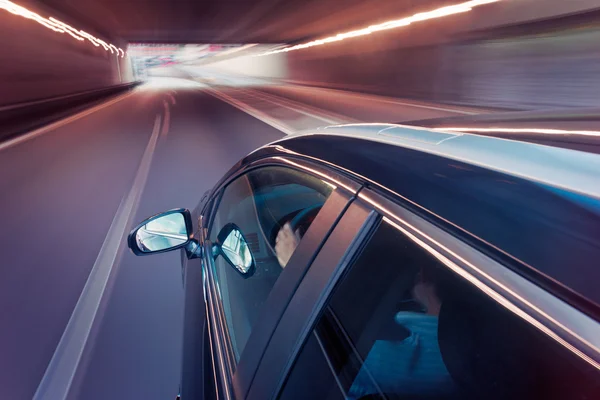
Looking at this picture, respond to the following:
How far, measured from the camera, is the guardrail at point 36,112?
14.7 m

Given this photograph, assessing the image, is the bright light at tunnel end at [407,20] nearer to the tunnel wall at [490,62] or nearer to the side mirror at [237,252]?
the tunnel wall at [490,62]

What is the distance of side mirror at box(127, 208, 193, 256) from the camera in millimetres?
Answer: 2686

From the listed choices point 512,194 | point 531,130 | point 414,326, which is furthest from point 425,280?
point 531,130

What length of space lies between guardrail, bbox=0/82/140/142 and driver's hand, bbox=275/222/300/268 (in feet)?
46.3

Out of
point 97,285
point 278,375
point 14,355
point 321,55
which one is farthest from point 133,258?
point 321,55

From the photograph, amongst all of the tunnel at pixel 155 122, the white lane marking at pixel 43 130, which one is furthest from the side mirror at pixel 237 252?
the white lane marking at pixel 43 130

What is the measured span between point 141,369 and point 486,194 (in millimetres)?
2999

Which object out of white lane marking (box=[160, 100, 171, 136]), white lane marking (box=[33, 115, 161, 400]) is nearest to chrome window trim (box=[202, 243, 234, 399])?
white lane marking (box=[33, 115, 161, 400])

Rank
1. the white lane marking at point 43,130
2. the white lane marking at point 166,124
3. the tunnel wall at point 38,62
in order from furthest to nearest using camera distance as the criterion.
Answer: the tunnel wall at point 38,62 → the white lane marking at point 166,124 → the white lane marking at point 43,130

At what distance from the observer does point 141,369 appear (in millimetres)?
3432

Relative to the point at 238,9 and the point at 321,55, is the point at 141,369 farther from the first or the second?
the point at 321,55

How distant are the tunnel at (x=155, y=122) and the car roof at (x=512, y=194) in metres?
0.12

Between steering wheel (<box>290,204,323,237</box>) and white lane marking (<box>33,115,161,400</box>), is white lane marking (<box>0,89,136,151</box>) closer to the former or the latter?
white lane marking (<box>33,115,161,400</box>)

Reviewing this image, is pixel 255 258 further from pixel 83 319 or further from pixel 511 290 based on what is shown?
pixel 83 319
